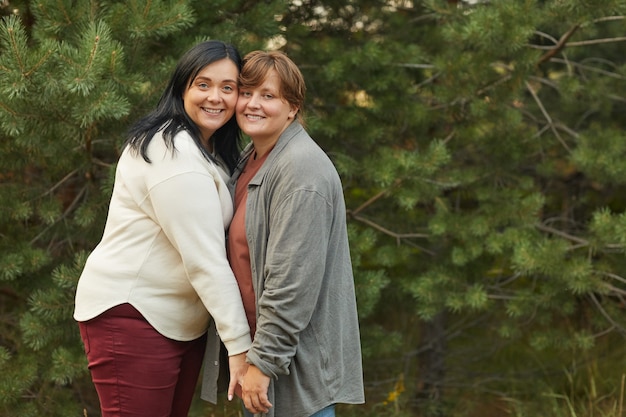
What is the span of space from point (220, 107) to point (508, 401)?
325 cm

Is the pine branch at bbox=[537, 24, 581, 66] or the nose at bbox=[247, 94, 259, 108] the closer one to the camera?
the nose at bbox=[247, 94, 259, 108]

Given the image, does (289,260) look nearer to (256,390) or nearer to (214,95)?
(256,390)

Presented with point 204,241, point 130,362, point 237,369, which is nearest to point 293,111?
point 204,241

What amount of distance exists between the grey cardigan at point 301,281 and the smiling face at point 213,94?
22 cm

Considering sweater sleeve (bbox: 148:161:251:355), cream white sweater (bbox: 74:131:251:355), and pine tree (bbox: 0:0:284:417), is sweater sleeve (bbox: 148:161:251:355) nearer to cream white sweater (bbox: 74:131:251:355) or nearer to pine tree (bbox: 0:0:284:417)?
cream white sweater (bbox: 74:131:251:355)

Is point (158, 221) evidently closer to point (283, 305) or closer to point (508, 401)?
point (283, 305)

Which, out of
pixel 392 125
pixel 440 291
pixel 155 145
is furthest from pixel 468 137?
pixel 155 145

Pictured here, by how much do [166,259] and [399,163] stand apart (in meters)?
1.55

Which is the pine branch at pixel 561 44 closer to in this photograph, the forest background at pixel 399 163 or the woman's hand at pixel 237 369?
the forest background at pixel 399 163

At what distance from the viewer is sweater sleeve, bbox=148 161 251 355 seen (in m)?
2.08

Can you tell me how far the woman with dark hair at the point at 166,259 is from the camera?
2.10 metres

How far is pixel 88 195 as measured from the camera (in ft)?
11.1

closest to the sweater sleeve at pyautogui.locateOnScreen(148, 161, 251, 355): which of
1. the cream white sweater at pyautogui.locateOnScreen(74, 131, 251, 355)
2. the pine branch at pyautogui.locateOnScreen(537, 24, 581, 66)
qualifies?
the cream white sweater at pyautogui.locateOnScreen(74, 131, 251, 355)

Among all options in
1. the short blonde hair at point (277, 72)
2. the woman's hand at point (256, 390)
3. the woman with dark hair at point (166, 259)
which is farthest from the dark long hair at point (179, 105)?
the woman's hand at point (256, 390)
